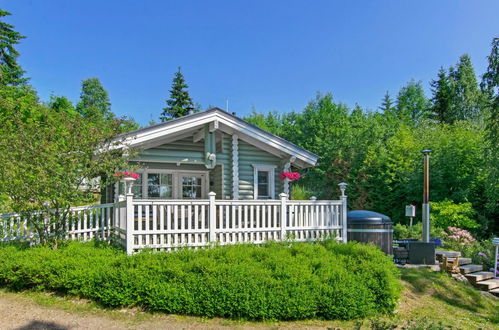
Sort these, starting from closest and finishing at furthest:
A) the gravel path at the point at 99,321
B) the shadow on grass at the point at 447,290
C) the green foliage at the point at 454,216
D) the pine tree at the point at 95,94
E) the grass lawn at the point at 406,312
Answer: the gravel path at the point at 99,321
the grass lawn at the point at 406,312
the shadow on grass at the point at 447,290
the green foliage at the point at 454,216
the pine tree at the point at 95,94

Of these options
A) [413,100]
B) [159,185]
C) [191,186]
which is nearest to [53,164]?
[159,185]

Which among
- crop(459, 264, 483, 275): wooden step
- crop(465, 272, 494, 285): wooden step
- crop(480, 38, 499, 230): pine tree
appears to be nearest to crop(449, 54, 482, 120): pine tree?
crop(480, 38, 499, 230): pine tree

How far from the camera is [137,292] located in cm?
480

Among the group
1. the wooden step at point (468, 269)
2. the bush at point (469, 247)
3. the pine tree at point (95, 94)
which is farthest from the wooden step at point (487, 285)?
the pine tree at point (95, 94)

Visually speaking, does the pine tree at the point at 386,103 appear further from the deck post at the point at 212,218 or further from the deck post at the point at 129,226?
the deck post at the point at 129,226

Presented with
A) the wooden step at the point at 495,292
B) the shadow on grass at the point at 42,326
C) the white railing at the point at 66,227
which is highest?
the white railing at the point at 66,227

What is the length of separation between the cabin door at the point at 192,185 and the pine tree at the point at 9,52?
1708 centimetres

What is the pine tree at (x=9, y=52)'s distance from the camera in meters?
20.5

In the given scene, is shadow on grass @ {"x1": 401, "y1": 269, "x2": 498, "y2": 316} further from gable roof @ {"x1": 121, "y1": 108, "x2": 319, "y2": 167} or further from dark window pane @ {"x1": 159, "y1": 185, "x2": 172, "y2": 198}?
dark window pane @ {"x1": 159, "y1": 185, "x2": 172, "y2": 198}

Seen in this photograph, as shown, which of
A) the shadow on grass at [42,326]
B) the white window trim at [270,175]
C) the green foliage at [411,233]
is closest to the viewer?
the shadow on grass at [42,326]

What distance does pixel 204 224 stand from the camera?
22.5 ft

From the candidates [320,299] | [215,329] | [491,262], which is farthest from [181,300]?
[491,262]

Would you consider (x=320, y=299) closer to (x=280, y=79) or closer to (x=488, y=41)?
(x=488, y=41)

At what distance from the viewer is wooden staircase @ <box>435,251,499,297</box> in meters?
8.24
